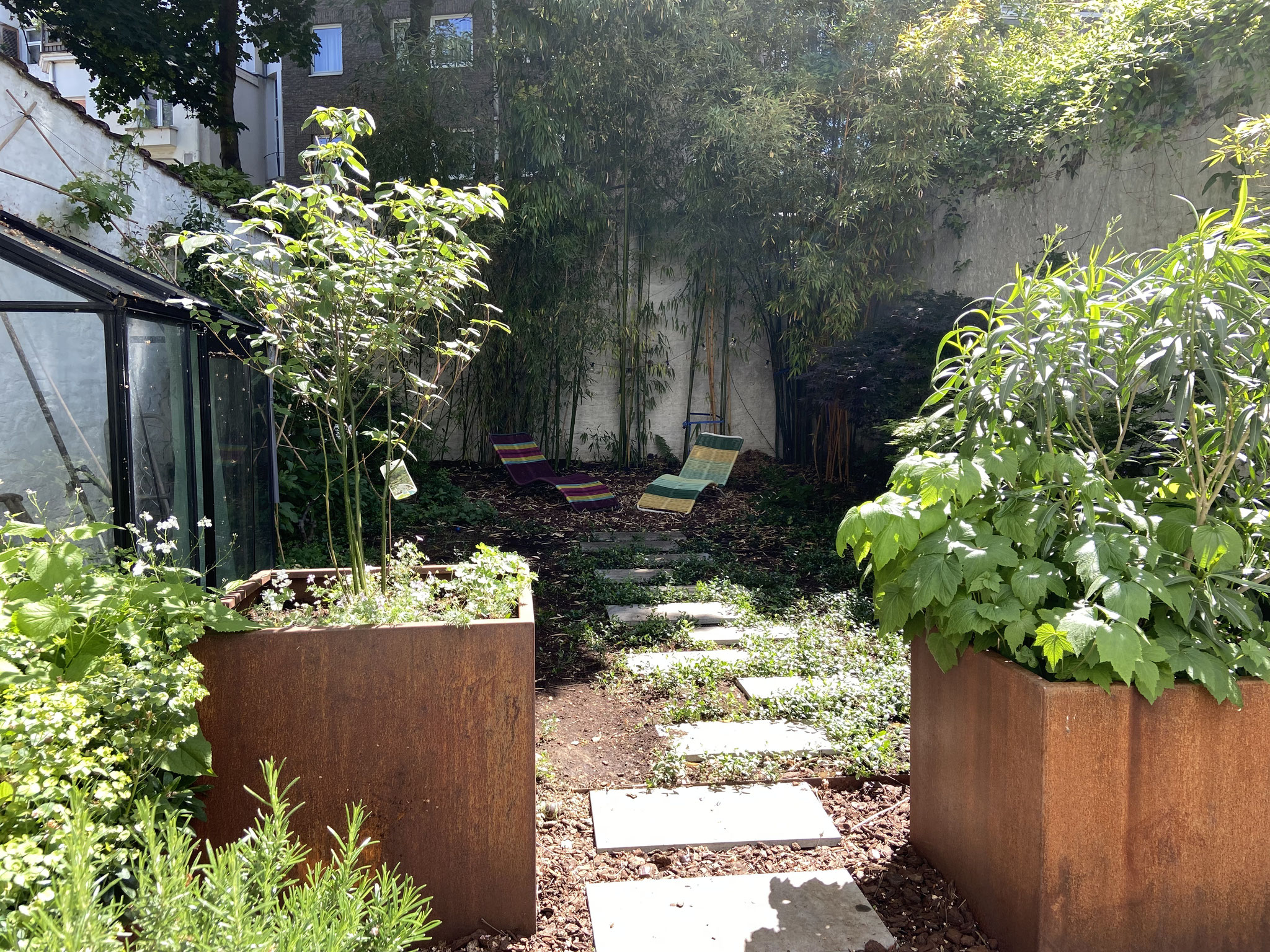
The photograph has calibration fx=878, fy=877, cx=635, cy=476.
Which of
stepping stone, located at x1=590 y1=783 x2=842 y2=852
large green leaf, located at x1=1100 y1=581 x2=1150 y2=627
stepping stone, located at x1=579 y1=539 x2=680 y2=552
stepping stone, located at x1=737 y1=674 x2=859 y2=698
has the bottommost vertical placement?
stepping stone, located at x1=590 y1=783 x2=842 y2=852

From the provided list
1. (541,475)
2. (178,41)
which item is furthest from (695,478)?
(178,41)

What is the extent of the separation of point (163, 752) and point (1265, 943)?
2.08 meters

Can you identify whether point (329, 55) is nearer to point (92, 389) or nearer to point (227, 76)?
point (227, 76)

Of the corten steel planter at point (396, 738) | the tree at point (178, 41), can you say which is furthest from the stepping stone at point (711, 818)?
the tree at point (178, 41)

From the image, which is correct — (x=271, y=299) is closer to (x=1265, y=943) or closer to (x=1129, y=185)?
(x=1265, y=943)

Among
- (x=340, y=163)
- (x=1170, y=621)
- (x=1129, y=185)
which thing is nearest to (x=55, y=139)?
(x=340, y=163)

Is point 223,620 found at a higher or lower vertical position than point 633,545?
higher

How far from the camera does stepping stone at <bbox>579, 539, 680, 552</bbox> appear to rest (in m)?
5.84

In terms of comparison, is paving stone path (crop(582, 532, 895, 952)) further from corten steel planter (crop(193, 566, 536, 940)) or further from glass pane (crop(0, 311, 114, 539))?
glass pane (crop(0, 311, 114, 539))

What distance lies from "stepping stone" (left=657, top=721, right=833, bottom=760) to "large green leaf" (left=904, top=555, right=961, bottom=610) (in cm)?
116

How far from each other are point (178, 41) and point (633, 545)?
25.5ft

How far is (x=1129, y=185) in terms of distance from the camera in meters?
4.71

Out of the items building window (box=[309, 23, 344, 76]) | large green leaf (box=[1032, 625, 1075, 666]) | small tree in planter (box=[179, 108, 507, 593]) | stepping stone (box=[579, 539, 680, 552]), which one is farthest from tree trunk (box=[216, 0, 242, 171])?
large green leaf (box=[1032, 625, 1075, 666])

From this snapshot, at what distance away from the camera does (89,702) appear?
1.42 m
